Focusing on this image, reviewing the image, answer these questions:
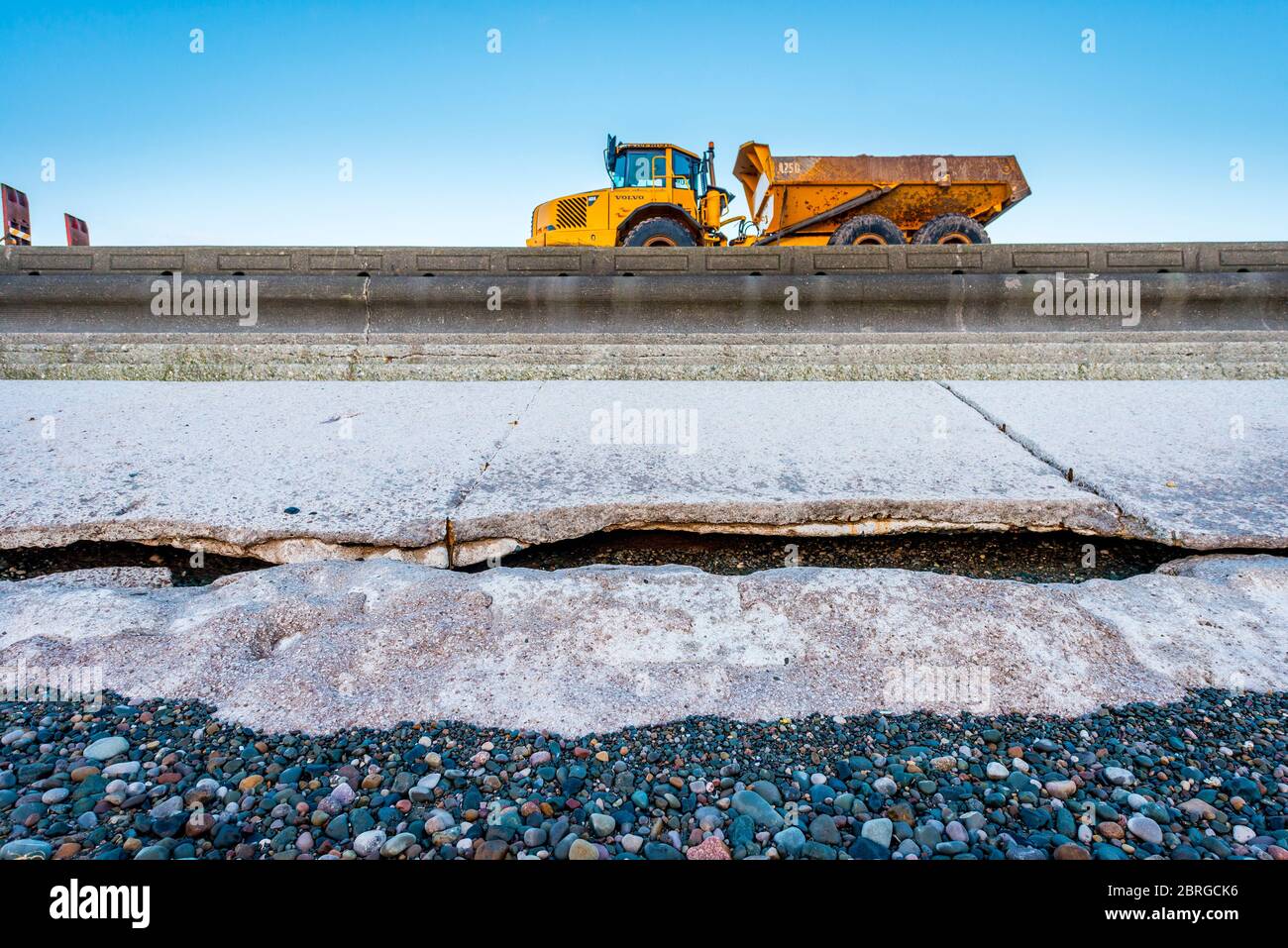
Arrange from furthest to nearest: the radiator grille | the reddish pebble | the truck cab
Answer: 1. the radiator grille
2. the truck cab
3. the reddish pebble

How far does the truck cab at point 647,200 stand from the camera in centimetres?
919

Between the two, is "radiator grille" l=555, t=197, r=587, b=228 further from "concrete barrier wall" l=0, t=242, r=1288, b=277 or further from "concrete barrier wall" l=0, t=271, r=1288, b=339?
"concrete barrier wall" l=0, t=271, r=1288, b=339

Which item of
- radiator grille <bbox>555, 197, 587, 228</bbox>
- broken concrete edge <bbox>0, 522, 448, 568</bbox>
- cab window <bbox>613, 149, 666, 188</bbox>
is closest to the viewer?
broken concrete edge <bbox>0, 522, 448, 568</bbox>

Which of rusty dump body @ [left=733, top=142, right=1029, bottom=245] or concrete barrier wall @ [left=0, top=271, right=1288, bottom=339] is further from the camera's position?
rusty dump body @ [left=733, top=142, right=1029, bottom=245]

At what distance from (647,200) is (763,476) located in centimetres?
806

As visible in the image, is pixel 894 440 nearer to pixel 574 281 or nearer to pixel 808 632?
pixel 808 632

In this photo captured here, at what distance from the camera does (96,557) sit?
81.5 inches

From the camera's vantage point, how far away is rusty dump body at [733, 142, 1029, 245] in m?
9.20

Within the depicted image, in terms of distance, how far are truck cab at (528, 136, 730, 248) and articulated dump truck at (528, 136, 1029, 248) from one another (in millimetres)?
14

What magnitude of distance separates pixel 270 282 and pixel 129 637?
11.1 ft
